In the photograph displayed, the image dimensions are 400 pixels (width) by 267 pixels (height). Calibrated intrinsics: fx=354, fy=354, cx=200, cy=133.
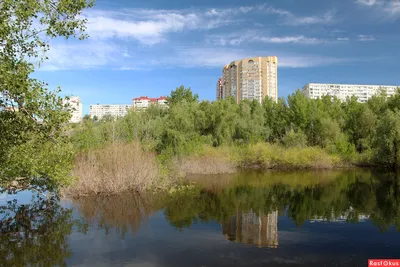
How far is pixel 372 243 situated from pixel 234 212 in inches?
226

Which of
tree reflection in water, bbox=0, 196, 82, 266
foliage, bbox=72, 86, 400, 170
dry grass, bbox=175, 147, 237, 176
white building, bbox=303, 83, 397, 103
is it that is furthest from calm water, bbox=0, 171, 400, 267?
white building, bbox=303, 83, 397, 103

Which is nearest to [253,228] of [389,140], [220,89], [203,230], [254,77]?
[203,230]

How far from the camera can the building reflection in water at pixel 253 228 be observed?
35.9 ft

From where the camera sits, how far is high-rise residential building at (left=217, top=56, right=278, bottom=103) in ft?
267

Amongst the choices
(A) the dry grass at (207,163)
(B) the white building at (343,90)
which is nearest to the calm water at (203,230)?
(A) the dry grass at (207,163)

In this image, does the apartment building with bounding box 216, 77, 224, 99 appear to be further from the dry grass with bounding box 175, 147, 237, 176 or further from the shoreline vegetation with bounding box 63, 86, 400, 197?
the dry grass with bounding box 175, 147, 237, 176

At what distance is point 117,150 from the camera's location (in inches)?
718

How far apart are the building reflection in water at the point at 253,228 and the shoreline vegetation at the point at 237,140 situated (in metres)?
6.67

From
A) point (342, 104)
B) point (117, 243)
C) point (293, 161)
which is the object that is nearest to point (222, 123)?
point (293, 161)

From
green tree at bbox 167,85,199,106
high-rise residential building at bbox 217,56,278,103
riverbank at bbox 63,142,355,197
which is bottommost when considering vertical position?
riverbank at bbox 63,142,355,197

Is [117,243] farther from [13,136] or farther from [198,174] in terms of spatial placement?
[198,174]

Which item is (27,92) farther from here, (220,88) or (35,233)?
(220,88)

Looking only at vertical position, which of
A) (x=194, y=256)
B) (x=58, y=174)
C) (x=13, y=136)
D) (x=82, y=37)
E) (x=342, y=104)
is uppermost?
(x=342, y=104)

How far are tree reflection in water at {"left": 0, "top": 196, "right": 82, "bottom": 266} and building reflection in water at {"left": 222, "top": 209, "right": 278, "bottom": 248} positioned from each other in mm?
5172
